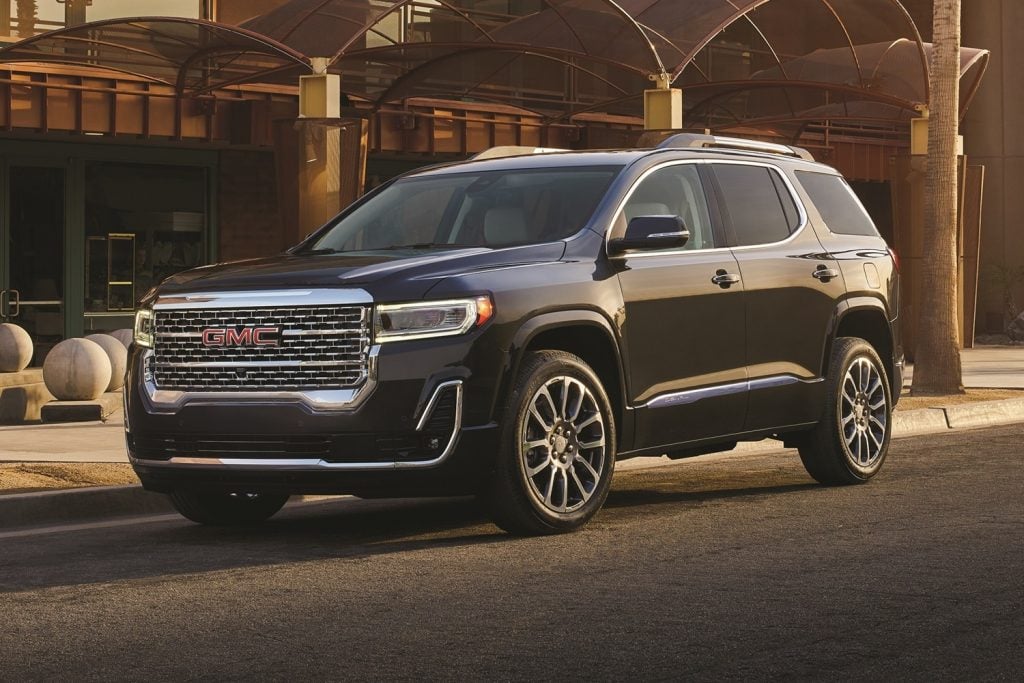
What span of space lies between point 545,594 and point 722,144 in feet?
13.7

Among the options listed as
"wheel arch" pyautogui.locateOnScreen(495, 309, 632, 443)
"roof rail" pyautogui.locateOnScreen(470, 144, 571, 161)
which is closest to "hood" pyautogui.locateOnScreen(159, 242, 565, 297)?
"wheel arch" pyautogui.locateOnScreen(495, 309, 632, 443)

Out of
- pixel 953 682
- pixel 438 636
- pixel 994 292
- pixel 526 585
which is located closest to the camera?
pixel 953 682

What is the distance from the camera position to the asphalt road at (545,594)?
20.0 ft

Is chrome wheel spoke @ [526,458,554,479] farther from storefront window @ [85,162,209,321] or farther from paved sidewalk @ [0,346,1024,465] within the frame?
storefront window @ [85,162,209,321]

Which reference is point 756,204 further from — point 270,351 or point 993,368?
point 993,368

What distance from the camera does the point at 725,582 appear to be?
7551mm

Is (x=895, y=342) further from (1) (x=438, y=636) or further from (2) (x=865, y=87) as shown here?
(2) (x=865, y=87)

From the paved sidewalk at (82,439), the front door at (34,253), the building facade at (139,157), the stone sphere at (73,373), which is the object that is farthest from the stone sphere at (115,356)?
the front door at (34,253)

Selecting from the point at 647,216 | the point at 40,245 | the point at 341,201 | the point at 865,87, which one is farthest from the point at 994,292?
→ the point at 647,216

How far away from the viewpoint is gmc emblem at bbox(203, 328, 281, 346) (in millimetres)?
8477

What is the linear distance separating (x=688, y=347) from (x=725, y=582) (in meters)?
2.36

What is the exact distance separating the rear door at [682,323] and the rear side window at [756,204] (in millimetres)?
251

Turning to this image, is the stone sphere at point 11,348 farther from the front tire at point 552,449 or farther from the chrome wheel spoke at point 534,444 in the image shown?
the chrome wheel spoke at point 534,444

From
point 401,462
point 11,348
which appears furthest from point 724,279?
point 11,348
